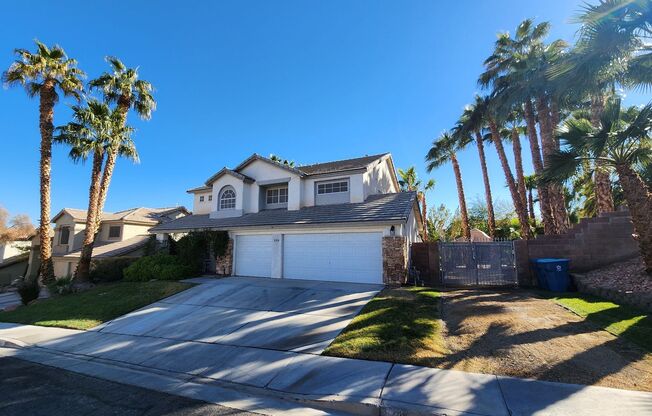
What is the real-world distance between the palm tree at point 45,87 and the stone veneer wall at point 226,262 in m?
9.92

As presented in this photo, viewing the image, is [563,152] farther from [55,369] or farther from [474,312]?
[55,369]

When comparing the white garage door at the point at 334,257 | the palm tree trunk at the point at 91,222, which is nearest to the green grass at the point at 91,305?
the palm tree trunk at the point at 91,222

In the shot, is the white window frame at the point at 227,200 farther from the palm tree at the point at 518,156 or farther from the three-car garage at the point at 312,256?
the palm tree at the point at 518,156

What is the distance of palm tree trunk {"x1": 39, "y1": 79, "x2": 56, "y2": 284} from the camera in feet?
53.5

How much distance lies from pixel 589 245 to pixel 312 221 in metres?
11.2

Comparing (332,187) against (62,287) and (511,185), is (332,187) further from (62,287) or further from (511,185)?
(62,287)

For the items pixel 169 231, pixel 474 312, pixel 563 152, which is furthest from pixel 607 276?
pixel 169 231

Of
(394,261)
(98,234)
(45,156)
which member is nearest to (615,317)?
(394,261)

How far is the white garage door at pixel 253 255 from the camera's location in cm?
1548

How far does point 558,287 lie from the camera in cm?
1085

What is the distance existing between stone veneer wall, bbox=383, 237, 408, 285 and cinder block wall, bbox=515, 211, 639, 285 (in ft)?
15.5

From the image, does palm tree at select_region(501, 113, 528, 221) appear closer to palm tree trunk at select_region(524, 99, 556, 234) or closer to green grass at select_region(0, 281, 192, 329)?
palm tree trunk at select_region(524, 99, 556, 234)

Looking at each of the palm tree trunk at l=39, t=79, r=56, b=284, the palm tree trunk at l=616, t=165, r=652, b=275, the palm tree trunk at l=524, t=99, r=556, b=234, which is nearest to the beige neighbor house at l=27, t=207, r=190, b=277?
the palm tree trunk at l=39, t=79, r=56, b=284

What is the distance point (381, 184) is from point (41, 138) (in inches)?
772
